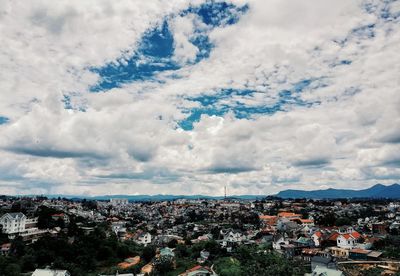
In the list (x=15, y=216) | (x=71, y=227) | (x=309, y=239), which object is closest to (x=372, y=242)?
(x=309, y=239)

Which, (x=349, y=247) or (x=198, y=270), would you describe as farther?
(x=349, y=247)

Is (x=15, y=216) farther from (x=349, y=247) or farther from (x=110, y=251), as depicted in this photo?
(x=349, y=247)

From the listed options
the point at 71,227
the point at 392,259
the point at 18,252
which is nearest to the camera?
the point at 392,259

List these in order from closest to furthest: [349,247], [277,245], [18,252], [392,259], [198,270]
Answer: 1. [198,270]
2. [392,259]
3. [18,252]
4. [349,247]
5. [277,245]

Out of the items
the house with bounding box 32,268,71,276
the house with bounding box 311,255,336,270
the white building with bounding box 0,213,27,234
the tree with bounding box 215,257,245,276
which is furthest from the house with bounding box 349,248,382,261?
the white building with bounding box 0,213,27,234

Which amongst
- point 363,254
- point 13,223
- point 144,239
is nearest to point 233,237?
point 144,239

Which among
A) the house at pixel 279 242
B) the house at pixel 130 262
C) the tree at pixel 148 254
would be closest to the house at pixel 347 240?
the house at pixel 279 242

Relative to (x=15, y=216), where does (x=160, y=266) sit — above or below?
below

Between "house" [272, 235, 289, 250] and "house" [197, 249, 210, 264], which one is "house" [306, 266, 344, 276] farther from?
"house" [272, 235, 289, 250]
